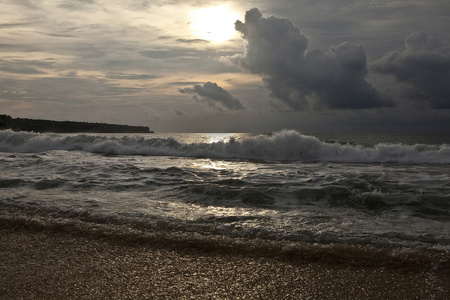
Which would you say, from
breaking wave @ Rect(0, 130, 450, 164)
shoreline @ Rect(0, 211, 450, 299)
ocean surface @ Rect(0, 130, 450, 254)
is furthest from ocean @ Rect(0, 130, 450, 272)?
breaking wave @ Rect(0, 130, 450, 164)

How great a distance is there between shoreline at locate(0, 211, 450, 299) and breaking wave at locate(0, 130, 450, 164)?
1330cm

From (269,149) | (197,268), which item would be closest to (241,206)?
(197,268)

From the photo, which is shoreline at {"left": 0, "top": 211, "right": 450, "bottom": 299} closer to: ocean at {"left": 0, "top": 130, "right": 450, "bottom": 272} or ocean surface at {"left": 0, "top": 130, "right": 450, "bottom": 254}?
ocean at {"left": 0, "top": 130, "right": 450, "bottom": 272}

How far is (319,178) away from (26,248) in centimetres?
681

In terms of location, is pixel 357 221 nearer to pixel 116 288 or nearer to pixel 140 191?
pixel 116 288

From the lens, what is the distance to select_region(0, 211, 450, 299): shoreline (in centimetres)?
283

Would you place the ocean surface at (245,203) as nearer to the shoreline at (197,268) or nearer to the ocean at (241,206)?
the ocean at (241,206)

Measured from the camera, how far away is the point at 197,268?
3.32 metres

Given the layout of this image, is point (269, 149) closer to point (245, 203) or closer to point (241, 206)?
point (245, 203)

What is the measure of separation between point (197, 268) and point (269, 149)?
1554 cm

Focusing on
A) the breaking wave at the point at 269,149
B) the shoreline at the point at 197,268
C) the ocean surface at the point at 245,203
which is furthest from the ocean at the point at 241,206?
the breaking wave at the point at 269,149

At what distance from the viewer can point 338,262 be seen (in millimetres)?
3479

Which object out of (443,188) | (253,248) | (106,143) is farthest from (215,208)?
(106,143)

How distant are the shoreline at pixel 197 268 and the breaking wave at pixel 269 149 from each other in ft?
43.7
